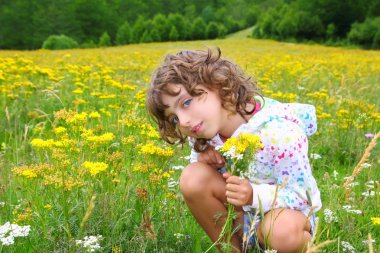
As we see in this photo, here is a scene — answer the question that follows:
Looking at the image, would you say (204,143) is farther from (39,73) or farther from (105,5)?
(105,5)

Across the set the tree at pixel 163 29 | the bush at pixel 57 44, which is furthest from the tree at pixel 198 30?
the bush at pixel 57 44

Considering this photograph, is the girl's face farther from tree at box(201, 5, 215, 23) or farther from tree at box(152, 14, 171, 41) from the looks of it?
tree at box(201, 5, 215, 23)

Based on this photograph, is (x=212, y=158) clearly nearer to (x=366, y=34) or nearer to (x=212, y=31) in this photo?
(x=366, y=34)

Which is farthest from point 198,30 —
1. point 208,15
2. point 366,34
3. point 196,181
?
point 196,181

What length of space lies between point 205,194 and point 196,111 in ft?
1.20

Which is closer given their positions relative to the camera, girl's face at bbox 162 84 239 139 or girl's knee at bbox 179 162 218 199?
girl's face at bbox 162 84 239 139

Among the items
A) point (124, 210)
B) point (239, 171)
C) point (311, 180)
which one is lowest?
point (124, 210)

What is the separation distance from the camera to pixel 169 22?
49219 millimetres

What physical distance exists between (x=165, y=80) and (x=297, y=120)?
598 mm


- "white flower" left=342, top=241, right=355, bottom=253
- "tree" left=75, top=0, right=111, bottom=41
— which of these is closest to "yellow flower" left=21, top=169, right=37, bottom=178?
"white flower" left=342, top=241, right=355, bottom=253

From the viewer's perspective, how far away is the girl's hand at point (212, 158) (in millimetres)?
2125

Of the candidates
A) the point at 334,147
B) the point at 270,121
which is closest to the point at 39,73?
the point at 334,147

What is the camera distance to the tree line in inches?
A: 1563

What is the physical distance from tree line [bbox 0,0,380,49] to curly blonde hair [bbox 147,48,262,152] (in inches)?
1248
